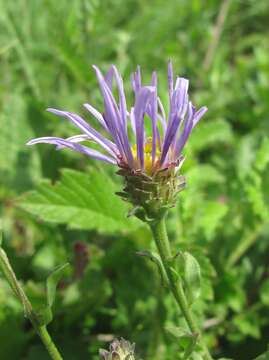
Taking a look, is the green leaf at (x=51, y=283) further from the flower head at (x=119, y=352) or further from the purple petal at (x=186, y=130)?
the purple petal at (x=186, y=130)

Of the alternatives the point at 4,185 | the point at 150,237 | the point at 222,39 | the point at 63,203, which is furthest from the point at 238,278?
the point at 222,39

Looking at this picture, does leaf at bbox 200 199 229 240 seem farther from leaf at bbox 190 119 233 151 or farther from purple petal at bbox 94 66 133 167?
purple petal at bbox 94 66 133 167

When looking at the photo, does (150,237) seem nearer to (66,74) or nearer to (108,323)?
(108,323)

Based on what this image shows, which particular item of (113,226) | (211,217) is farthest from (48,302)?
(211,217)

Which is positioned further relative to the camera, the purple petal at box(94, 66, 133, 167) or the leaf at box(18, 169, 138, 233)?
the leaf at box(18, 169, 138, 233)

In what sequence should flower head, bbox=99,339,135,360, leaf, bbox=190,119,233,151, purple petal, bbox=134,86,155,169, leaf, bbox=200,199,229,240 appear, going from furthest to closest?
leaf, bbox=190,119,233,151
leaf, bbox=200,199,229,240
flower head, bbox=99,339,135,360
purple petal, bbox=134,86,155,169

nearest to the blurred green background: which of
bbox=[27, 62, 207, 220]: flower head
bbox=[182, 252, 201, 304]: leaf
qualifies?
bbox=[182, 252, 201, 304]: leaf

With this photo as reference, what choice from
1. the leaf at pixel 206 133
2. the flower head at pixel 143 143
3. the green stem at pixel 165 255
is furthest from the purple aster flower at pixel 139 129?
the leaf at pixel 206 133

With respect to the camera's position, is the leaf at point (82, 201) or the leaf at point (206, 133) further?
the leaf at point (206, 133)
